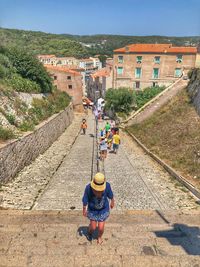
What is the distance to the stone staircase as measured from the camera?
5.04 m

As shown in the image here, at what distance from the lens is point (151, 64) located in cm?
4784

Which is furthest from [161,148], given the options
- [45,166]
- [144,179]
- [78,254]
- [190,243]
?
[78,254]

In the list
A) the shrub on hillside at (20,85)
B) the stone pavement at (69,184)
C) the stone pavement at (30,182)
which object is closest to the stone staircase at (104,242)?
the stone pavement at (69,184)

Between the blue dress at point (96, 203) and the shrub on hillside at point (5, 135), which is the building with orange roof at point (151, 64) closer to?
the shrub on hillside at point (5, 135)

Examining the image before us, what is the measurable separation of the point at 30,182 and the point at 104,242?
4.83m

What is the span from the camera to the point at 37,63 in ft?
75.7

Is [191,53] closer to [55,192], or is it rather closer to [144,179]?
[144,179]

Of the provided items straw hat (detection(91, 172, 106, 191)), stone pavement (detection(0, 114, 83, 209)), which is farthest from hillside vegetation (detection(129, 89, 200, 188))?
straw hat (detection(91, 172, 106, 191))

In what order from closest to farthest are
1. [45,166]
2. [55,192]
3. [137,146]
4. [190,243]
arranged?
[190,243]
[55,192]
[45,166]
[137,146]

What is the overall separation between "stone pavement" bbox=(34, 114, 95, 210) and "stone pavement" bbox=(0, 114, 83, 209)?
0.81 feet

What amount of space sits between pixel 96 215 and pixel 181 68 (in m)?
45.2

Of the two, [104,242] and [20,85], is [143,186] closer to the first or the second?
[104,242]

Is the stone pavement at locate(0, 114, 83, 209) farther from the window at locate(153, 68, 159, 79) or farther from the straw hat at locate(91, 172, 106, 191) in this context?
the window at locate(153, 68, 159, 79)

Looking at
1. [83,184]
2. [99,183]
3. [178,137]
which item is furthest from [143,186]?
[178,137]
